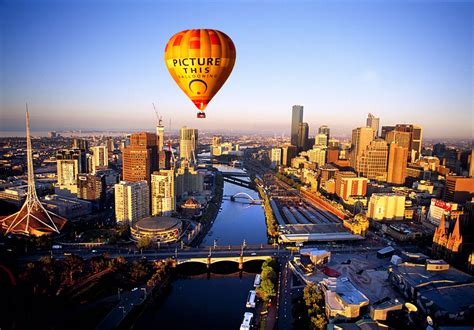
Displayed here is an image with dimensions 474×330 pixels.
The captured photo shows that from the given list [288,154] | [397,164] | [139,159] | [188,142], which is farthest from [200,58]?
[288,154]

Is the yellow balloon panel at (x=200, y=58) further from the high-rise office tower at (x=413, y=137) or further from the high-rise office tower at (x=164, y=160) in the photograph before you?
the high-rise office tower at (x=413, y=137)

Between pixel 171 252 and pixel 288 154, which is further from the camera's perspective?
pixel 288 154

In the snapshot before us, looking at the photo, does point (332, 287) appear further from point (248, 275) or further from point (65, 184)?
point (65, 184)

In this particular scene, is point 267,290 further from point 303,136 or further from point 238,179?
point 303,136

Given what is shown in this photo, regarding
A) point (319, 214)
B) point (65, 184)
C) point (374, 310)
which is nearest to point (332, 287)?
point (374, 310)

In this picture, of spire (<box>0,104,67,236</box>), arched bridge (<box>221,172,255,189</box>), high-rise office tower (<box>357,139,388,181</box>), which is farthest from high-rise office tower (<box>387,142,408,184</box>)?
spire (<box>0,104,67,236</box>)

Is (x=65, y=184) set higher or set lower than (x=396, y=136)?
lower

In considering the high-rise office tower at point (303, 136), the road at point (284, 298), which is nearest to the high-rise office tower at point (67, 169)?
the road at point (284, 298)
